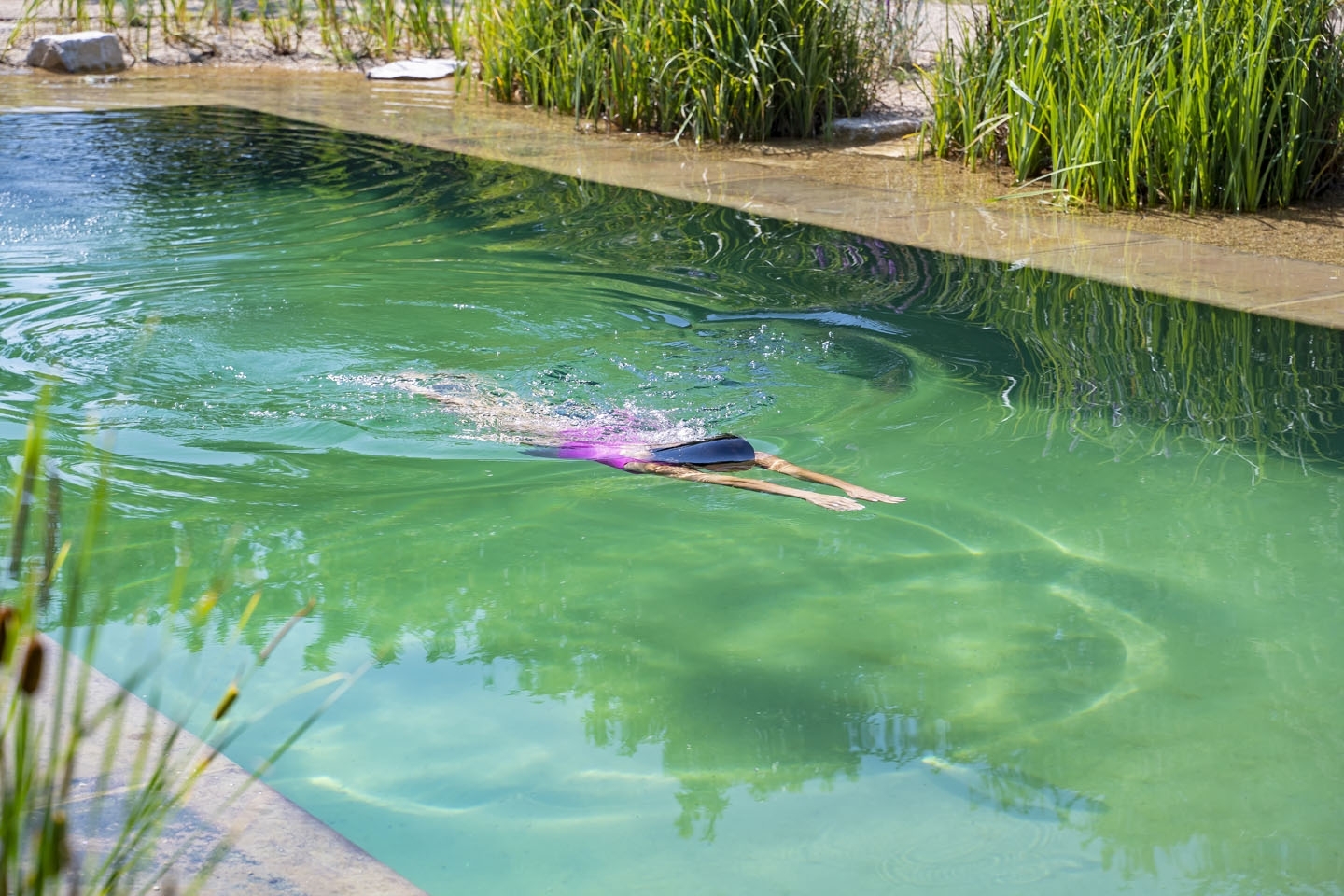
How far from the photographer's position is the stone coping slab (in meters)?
6.76

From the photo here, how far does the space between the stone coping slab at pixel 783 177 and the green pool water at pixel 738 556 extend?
0.42 meters

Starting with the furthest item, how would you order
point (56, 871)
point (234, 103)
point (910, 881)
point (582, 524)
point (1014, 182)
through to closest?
point (234, 103) → point (1014, 182) → point (582, 524) → point (910, 881) → point (56, 871)

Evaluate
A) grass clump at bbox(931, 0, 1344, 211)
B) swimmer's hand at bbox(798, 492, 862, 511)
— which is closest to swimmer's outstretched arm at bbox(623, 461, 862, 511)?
swimmer's hand at bbox(798, 492, 862, 511)

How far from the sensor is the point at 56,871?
128 centimetres

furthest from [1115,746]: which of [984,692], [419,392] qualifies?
[419,392]

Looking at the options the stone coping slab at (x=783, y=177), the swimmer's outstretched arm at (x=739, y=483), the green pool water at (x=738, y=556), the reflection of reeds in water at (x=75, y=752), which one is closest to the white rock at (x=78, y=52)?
the stone coping slab at (x=783, y=177)

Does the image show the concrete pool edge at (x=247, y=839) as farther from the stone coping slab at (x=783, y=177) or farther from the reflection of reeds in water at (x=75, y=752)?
the stone coping slab at (x=783, y=177)

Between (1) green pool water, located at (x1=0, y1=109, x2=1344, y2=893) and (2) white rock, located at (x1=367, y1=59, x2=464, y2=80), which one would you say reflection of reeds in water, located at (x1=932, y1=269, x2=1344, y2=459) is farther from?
(2) white rock, located at (x1=367, y1=59, x2=464, y2=80)

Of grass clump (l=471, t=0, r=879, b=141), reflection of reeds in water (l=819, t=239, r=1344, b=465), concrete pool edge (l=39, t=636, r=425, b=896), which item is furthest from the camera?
grass clump (l=471, t=0, r=879, b=141)

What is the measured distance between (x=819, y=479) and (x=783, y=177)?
5.25 meters

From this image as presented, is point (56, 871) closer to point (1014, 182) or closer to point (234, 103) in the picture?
point (1014, 182)

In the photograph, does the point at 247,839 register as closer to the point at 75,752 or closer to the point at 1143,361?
the point at 75,752

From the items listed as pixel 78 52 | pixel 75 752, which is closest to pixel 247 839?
pixel 75 752

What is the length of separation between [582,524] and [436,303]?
104 inches
